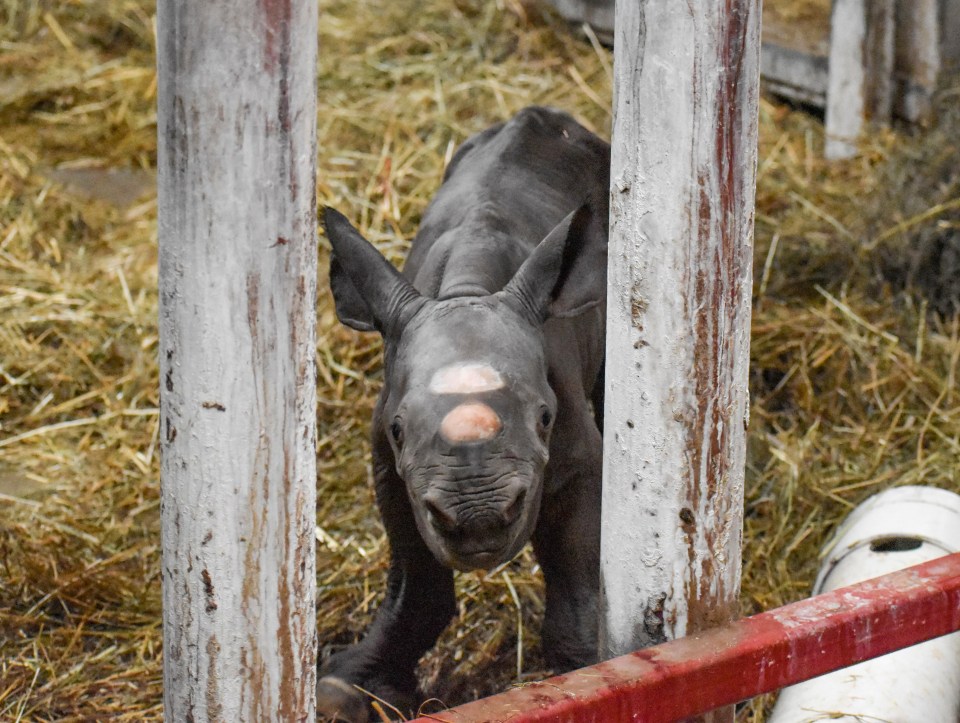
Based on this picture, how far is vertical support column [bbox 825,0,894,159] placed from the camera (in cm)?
836

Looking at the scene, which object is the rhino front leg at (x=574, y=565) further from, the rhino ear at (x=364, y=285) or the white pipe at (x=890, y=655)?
the rhino ear at (x=364, y=285)

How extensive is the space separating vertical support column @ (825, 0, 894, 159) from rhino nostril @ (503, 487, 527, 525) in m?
5.31

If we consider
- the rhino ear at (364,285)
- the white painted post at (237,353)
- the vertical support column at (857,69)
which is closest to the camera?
the white painted post at (237,353)

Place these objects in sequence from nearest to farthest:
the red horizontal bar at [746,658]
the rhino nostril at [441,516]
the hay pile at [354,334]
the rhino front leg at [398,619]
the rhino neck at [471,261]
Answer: the red horizontal bar at [746,658] < the rhino nostril at [441,516] < the rhino neck at [471,261] < the rhino front leg at [398,619] < the hay pile at [354,334]

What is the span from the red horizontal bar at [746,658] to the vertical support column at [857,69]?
219 inches

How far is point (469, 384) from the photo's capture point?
3.68 metres

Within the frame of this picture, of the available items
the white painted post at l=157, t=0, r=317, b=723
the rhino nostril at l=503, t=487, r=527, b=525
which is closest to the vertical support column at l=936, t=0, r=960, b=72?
the rhino nostril at l=503, t=487, r=527, b=525

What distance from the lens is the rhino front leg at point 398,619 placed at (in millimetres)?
4586

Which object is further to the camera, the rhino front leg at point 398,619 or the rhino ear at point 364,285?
the rhino front leg at point 398,619

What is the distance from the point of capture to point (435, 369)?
3793 millimetres


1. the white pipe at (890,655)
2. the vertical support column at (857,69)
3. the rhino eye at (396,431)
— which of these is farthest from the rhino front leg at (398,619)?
the vertical support column at (857,69)

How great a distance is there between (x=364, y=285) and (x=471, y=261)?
44 cm

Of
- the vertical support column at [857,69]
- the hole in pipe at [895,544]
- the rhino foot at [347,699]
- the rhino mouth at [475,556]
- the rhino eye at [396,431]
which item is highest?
the vertical support column at [857,69]

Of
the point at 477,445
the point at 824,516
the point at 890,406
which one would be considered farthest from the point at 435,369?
the point at 890,406
